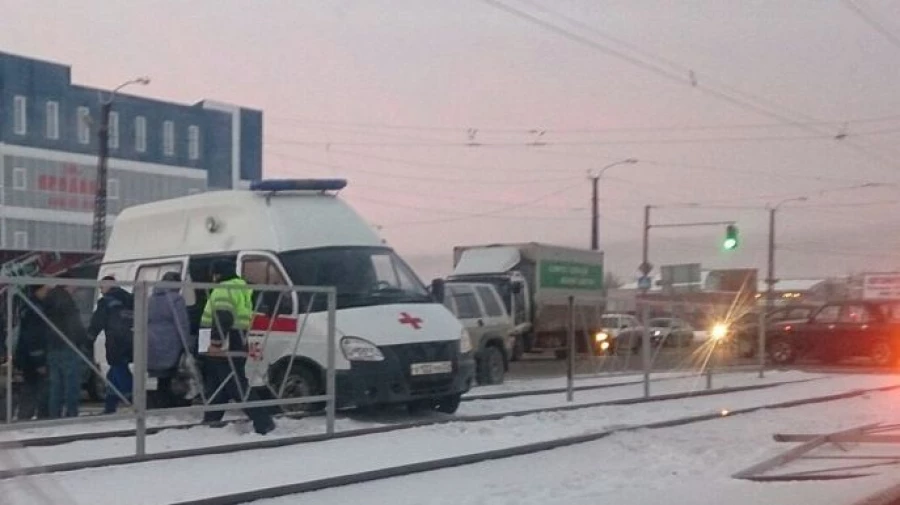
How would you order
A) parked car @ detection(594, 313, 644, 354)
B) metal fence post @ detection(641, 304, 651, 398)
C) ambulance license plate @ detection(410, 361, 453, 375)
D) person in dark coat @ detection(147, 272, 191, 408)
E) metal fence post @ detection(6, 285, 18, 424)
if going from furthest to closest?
parked car @ detection(594, 313, 644, 354) < metal fence post @ detection(641, 304, 651, 398) < ambulance license plate @ detection(410, 361, 453, 375) < person in dark coat @ detection(147, 272, 191, 408) < metal fence post @ detection(6, 285, 18, 424)

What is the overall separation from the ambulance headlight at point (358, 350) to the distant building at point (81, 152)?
3677 centimetres

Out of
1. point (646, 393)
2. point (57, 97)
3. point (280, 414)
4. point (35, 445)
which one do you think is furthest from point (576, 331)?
point (57, 97)

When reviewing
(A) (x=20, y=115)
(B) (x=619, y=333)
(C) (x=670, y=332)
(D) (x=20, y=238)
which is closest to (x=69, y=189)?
(D) (x=20, y=238)

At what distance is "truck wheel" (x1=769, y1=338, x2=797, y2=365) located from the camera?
32250mm

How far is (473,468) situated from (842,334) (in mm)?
22803

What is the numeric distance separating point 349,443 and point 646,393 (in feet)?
24.7

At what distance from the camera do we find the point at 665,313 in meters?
19.7

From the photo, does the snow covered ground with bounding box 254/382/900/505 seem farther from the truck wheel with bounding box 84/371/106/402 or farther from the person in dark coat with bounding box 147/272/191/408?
the truck wheel with bounding box 84/371/106/402

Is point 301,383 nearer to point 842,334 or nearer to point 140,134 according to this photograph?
point 842,334

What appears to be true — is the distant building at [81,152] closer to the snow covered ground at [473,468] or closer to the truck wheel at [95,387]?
the truck wheel at [95,387]

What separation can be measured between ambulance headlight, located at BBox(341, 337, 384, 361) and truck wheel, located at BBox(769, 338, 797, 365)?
2088cm

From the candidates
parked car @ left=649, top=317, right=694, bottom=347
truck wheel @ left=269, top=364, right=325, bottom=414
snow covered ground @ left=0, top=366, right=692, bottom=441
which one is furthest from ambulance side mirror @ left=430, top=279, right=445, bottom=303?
parked car @ left=649, top=317, right=694, bottom=347

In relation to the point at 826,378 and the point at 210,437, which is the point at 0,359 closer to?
the point at 210,437

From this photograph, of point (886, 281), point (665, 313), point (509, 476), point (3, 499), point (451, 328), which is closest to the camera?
point (3, 499)
